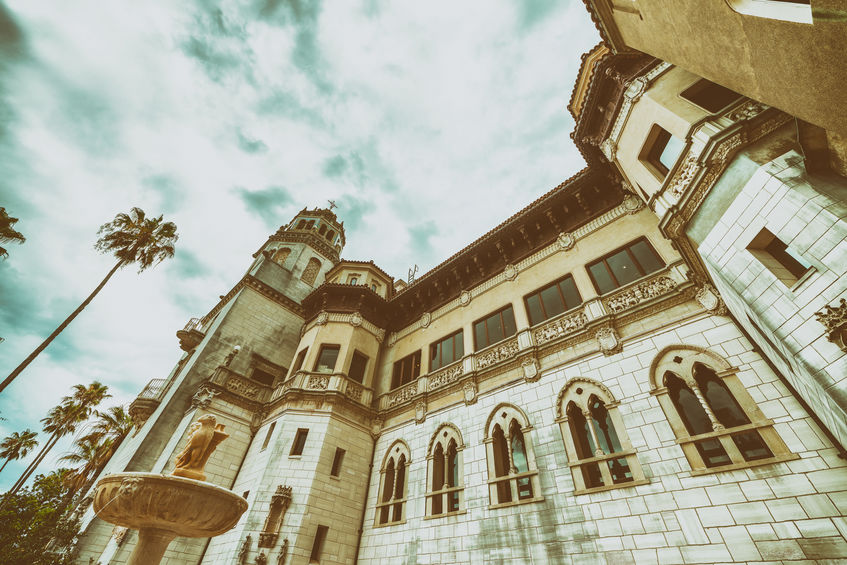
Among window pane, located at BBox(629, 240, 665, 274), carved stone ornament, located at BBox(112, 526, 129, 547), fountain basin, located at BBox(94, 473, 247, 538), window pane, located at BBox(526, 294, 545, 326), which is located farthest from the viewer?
window pane, located at BBox(526, 294, 545, 326)

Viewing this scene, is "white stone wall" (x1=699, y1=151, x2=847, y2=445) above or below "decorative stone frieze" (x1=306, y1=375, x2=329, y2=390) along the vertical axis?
below

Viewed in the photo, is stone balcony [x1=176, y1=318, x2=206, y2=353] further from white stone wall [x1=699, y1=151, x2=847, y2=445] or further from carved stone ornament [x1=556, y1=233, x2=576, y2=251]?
white stone wall [x1=699, y1=151, x2=847, y2=445]

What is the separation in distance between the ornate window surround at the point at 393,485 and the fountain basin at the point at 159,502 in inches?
276

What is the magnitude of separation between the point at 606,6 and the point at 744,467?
10.6 meters

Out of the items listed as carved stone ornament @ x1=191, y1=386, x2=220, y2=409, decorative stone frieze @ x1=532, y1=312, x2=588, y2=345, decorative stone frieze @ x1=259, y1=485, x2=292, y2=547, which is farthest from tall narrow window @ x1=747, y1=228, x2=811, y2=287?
carved stone ornament @ x1=191, y1=386, x2=220, y2=409

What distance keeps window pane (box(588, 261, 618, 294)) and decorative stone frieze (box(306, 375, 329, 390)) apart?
444 inches

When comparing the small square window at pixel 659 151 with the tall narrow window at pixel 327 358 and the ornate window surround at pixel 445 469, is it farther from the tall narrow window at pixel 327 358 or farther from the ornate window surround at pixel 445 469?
the tall narrow window at pixel 327 358

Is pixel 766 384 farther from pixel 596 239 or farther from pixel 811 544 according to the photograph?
pixel 596 239

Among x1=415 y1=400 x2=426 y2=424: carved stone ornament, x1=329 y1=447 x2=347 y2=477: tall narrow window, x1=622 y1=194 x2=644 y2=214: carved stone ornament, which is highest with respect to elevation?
x1=622 y1=194 x2=644 y2=214: carved stone ornament

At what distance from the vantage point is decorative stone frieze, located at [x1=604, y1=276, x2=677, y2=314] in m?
8.91

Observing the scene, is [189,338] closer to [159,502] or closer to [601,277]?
[159,502]

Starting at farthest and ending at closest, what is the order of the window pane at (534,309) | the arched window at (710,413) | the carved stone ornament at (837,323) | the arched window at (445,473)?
the window pane at (534,309) → the arched window at (445,473) → the arched window at (710,413) → the carved stone ornament at (837,323)

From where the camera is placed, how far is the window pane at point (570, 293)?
11013 mm

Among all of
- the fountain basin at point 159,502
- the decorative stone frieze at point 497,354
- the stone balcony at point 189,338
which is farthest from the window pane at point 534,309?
the stone balcony at point 189,338
